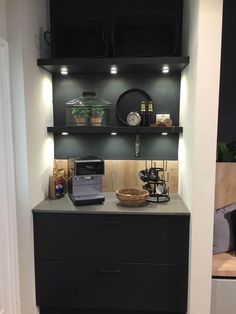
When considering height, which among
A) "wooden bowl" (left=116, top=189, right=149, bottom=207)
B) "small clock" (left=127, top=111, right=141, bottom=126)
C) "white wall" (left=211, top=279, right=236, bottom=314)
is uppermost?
"small clock" (left=127, top=111, right=141, bottom=126)

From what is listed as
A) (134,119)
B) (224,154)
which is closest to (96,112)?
(134,119)

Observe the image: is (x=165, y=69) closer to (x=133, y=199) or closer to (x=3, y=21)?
(x=133, y=199)

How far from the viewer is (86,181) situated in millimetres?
2215

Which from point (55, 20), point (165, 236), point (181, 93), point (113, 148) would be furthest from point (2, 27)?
point (165, 236)

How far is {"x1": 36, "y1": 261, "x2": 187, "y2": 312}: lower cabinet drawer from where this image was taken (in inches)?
78.9

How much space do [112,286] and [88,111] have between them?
1396mm

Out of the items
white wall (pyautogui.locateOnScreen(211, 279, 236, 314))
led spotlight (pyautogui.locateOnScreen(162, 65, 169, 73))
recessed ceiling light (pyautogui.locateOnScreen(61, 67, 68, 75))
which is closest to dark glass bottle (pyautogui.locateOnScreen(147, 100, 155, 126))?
led spotlight (pyautogui.locateOnScreen(162, 65, 169, 73))

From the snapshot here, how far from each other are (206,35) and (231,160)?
99 centimetres

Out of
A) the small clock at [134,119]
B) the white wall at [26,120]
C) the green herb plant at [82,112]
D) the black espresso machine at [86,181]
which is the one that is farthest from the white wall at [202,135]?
the white wall at [26,120]

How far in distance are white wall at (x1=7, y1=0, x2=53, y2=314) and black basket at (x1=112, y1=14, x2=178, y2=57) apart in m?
0.66

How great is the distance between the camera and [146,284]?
6.61 feet

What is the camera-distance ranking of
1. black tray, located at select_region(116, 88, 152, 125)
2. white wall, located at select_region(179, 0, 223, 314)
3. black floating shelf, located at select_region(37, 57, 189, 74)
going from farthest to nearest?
black tray, located at select_region(116, 88, 152, 125), black floating shelf, located at select_region(37, 57, 189, 74), white wall, located at select_region(179, 0, 223, 314)

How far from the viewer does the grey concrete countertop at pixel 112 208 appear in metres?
1.98

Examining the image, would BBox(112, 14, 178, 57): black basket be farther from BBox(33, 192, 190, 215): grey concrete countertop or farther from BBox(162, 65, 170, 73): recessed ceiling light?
BBox(33, 192, 190, 215): grey concrete countertop
